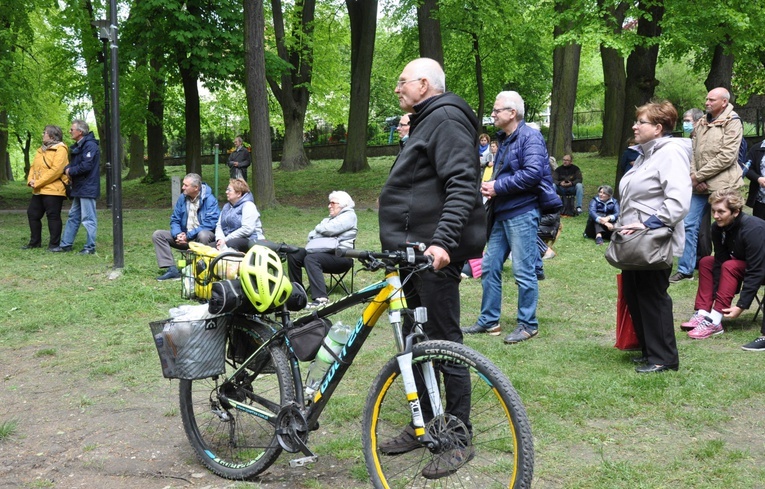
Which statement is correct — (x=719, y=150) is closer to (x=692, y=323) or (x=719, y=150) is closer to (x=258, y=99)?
(x=692, y=323)

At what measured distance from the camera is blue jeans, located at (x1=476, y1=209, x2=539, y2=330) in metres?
7.00

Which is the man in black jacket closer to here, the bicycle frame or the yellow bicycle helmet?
the bicycle frame

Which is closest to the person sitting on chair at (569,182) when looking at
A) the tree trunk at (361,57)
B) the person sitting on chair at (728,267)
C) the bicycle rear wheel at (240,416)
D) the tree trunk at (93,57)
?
the tree trunk at (361,57)

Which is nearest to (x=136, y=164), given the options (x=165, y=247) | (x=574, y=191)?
(x=574, y=191)

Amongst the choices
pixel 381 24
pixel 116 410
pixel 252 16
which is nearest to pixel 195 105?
pixel 252 16

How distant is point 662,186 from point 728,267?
7.27 feet

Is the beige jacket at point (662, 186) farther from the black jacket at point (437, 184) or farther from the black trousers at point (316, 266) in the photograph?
the black trousers at point (316, 266)

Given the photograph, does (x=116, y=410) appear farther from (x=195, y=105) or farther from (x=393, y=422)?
(x=195, y=105)

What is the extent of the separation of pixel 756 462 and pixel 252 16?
15.0 meters

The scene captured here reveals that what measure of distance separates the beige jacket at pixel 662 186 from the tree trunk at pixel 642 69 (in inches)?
438

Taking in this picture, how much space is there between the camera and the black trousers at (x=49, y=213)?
12383 millimetres

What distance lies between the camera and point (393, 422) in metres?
4.03

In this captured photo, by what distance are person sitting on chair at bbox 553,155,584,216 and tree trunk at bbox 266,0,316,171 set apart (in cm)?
1176

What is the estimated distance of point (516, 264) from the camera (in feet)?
23.4
